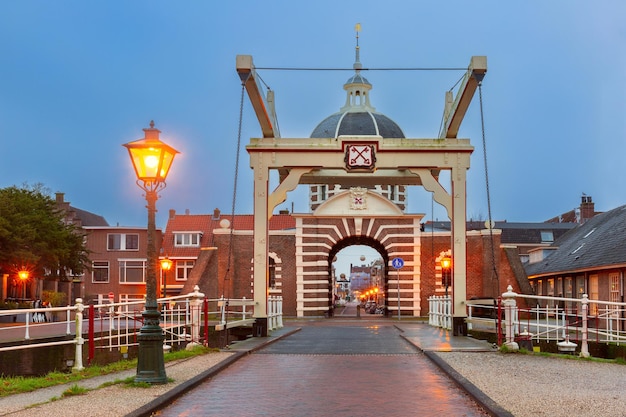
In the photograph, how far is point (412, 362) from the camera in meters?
14.3

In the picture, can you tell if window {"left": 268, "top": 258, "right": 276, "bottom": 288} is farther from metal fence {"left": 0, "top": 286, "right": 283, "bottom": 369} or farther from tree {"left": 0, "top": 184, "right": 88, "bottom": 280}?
tree {"left": 0, "top": 184, "right": 88, "bottom": 280}

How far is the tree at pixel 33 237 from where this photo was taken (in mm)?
41875

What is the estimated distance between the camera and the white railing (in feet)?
86.5

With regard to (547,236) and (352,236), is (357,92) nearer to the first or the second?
(352,236)

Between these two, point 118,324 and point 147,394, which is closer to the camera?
point 147,394

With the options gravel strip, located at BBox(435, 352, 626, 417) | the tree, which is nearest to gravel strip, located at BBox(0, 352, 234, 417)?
gravel strip, located at BBox(435, 352, 626, 417)

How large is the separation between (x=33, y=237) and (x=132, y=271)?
63.6 feet

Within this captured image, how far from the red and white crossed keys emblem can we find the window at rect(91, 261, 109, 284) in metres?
44.4

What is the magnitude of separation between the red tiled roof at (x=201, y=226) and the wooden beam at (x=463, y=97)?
122ft

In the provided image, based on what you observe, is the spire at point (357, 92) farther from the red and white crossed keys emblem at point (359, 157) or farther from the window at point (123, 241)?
the red and white crossed keys emblem at point (359, 157)

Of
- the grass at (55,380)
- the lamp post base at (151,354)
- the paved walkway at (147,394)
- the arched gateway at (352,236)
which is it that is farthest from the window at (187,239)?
the lamp post base at (151,354)

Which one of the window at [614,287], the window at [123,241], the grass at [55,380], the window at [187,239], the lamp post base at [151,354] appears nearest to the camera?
the grass at [55,380]

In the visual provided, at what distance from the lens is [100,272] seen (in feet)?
203

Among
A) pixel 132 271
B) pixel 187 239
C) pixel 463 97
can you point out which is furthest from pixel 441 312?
pixel 132 271
